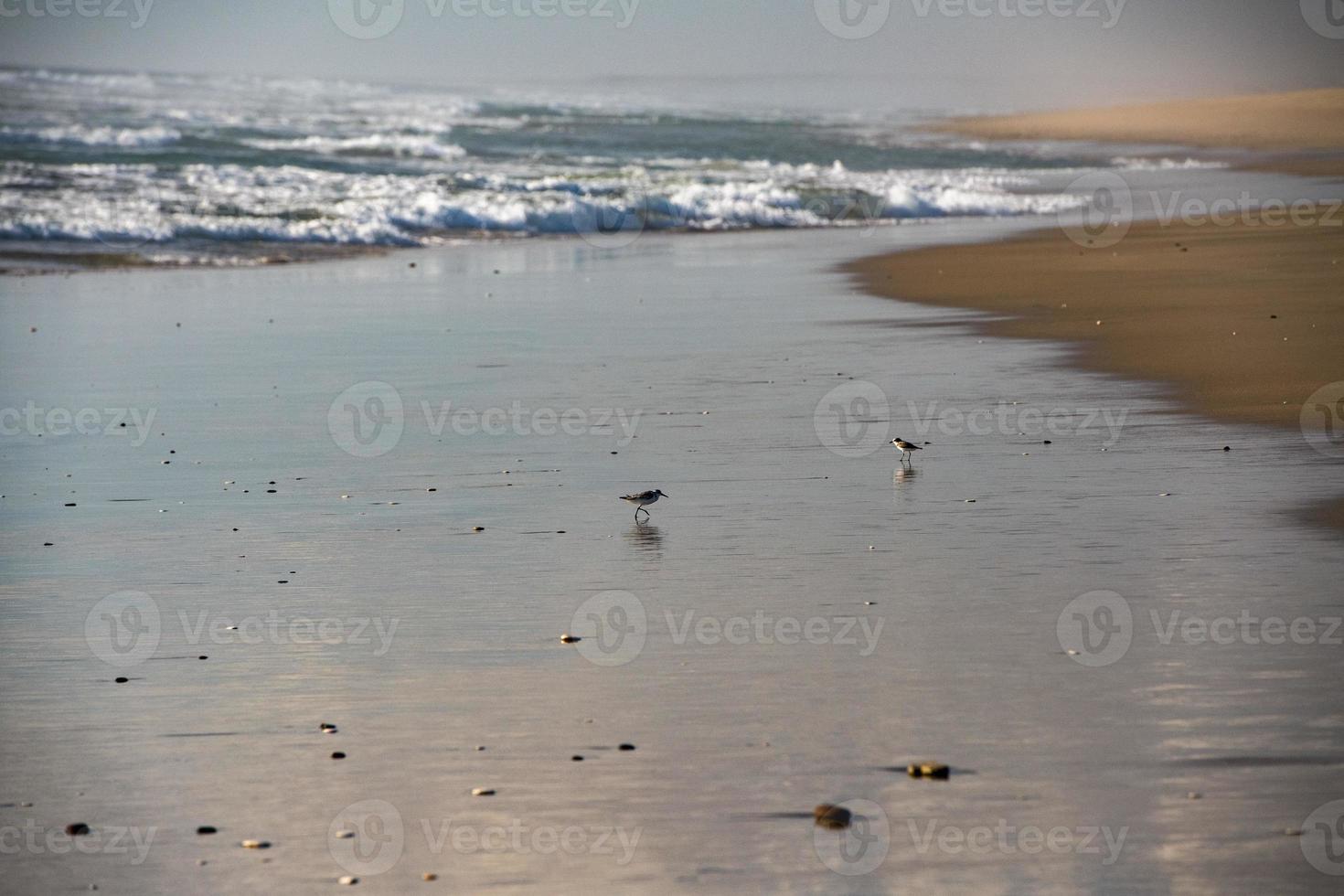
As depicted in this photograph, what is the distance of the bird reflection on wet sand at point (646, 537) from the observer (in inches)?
313

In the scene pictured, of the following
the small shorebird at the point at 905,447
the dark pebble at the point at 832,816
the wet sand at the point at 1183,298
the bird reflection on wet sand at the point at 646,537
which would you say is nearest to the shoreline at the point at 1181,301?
the wet sand at the point at 1183,298

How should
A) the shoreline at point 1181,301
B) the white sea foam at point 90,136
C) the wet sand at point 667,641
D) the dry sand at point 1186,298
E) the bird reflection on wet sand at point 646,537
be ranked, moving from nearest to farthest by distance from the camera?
the wet sand at point 667,641
the bird reflection on wet sand at point 646,537
the shoreline at point 1181,301
the dry sand at point 1186,298
the white sea foam at point 90,136

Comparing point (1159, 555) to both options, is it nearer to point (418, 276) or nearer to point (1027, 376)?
point (1027, 376)

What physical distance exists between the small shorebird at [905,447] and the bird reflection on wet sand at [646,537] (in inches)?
79.4

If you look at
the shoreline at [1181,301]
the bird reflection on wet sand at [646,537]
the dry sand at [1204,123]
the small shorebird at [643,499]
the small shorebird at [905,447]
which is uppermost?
the dry sand at [1204,123]

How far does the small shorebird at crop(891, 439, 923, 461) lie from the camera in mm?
9789

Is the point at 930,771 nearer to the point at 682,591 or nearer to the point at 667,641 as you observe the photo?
the point at 667,641

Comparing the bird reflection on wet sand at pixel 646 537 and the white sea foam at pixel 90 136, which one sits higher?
the white sea foam at pixel 90 136

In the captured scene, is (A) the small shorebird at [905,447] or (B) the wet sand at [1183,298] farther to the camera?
(B) the wet sand at [1183,298]

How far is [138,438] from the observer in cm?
1136

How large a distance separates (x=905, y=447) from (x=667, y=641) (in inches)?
147

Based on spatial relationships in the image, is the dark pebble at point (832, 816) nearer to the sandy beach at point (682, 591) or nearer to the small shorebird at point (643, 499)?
the sandy beach at point (682, 591)

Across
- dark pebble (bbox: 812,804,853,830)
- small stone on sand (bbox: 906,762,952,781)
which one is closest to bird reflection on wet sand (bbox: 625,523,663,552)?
small stone on sand (bbox: 906,762,952,781)

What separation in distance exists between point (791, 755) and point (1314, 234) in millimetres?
19878
